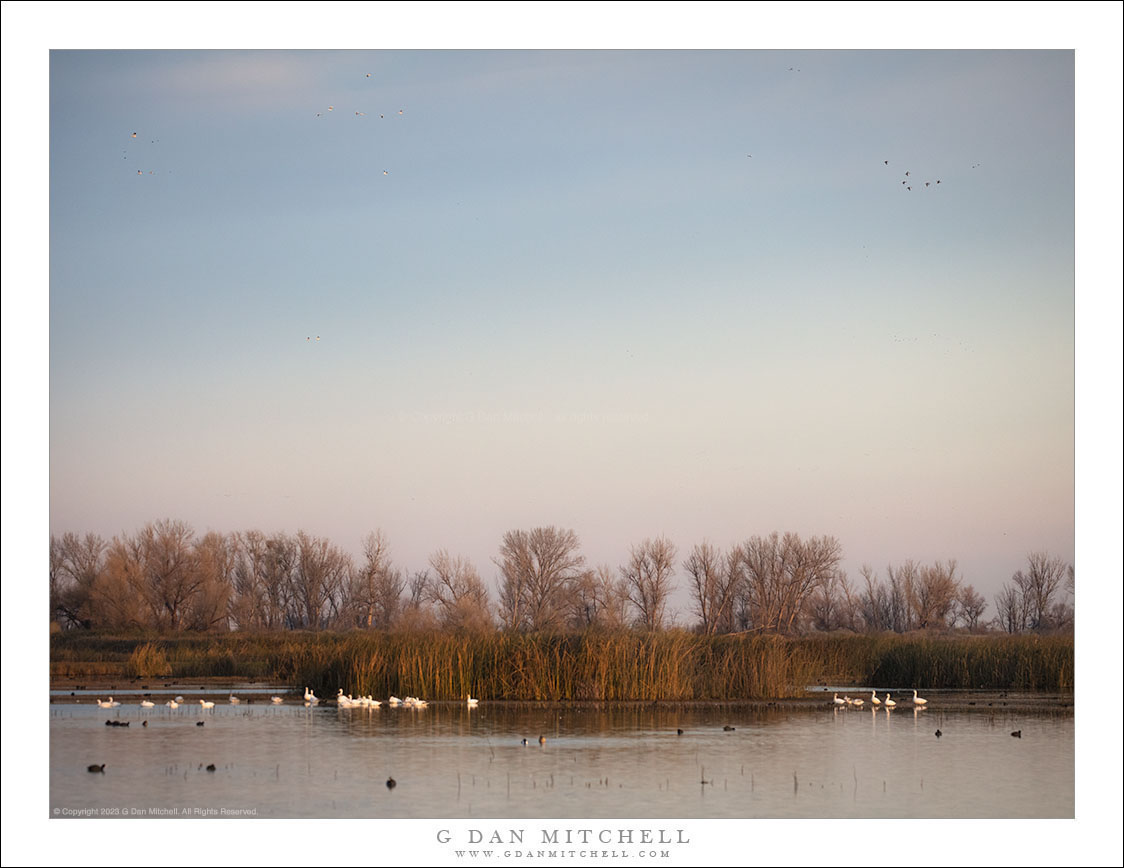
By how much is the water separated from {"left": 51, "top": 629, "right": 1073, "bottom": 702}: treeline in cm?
74

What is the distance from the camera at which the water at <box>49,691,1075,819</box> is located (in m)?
9.17

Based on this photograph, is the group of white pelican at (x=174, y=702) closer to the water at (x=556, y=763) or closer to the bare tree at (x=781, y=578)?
the water at (x=556, y=763)

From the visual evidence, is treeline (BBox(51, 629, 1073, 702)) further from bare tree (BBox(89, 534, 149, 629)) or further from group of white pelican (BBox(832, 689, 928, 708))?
bare tree (BBox(89, 534, 149, 629))

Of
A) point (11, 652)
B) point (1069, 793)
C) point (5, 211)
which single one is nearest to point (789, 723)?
point (1069, 793)

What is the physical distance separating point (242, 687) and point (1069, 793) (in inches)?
430

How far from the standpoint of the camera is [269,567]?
108ft

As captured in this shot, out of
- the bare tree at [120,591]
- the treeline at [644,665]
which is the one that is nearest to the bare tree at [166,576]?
the bare tree at [120,591]

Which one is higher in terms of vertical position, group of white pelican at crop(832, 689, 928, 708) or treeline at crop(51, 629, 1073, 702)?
treeline at crop(51, 629, 1073, 702)

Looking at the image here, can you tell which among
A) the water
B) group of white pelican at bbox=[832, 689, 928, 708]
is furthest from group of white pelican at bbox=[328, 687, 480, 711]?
group of white pelican at bbox=[832, 689, 928, 708]

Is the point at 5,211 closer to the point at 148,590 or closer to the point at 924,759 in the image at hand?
the point at 924,759

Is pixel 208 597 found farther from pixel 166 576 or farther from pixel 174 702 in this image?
pixel 174 702

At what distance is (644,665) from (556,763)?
449cm

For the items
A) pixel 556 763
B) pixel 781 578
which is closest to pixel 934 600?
pixel 781 578

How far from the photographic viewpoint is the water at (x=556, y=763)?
9172 mm
